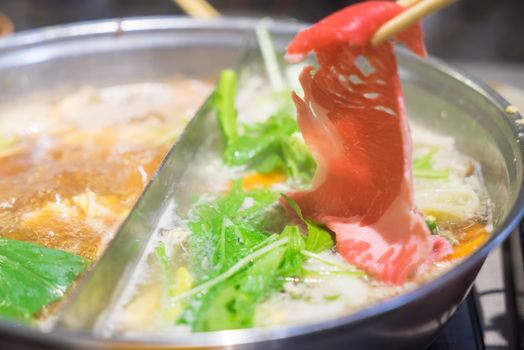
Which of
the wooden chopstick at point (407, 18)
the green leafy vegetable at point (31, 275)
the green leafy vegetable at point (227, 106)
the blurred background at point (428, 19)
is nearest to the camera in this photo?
the wooden chopstick at point (407, 18)

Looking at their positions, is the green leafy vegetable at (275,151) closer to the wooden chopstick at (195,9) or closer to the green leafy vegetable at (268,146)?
the green leafy vegetable at (268,146)

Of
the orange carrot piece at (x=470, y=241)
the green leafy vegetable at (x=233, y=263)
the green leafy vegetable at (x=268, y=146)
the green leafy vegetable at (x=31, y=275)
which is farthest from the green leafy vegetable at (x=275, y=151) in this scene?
the green leafy vegetable at (x=31, y=275)

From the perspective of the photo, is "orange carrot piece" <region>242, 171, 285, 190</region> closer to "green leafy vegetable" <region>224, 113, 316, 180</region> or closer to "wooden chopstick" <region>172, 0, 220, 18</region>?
"green leafy vegetable" <region>224, 113, 316, 180</region>

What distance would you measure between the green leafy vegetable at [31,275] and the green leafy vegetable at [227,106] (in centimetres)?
93

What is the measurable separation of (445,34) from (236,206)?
14.6 ft

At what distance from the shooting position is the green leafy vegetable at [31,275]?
1590mm

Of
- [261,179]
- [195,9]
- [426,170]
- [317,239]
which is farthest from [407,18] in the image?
[195,9]

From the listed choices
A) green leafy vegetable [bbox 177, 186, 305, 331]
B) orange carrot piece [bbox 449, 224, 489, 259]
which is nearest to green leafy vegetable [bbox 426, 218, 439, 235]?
orange carrot piece [bbox 449, 224, 489, 259]

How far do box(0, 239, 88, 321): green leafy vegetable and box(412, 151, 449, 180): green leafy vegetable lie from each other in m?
1.30

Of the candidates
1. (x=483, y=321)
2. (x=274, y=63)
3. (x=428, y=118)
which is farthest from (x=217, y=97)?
(x=483, y=321)

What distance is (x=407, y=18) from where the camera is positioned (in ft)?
4.64

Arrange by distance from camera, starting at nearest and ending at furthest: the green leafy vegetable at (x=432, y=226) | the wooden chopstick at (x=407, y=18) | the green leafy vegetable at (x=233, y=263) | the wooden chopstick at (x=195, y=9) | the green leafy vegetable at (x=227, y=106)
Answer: the wooden chopstick at (x=407, y=18), the green leafy vegetable at (x=233, y=263), the green leafy vegetable at (x=432, y=226), the green leafy vegetable at (x=227, y=106), the wooden chopstick at (x=195, y=9)

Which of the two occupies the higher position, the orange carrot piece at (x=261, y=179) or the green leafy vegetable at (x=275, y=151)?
the green leafy vegetable at (x=275, y=151)

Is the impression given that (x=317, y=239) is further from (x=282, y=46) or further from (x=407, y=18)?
(x=282, y=46)
